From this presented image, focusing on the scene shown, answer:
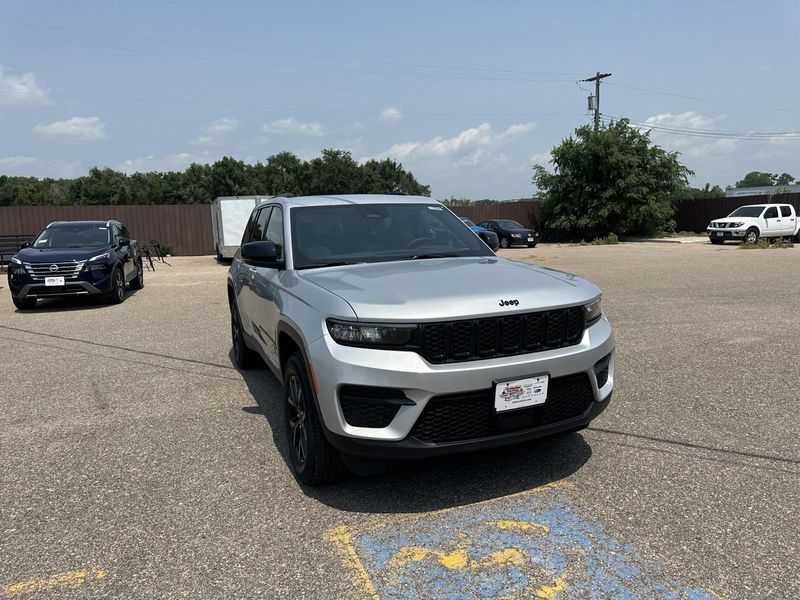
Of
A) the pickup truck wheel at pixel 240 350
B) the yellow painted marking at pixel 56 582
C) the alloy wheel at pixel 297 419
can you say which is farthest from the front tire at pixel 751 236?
the yellow painted marking at pixel 56 582

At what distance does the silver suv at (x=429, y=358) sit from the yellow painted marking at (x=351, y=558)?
39 centimetres

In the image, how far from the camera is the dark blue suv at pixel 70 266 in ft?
33.9

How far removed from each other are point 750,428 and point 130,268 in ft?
38.6

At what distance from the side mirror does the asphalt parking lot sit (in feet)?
4.12

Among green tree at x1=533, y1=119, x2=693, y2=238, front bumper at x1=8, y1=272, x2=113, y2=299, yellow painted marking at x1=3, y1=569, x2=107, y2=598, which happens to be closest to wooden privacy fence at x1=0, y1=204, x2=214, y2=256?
front bumper at x1=8, y1=272, x2=113, y2=299

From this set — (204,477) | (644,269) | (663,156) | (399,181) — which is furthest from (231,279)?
(399,181)

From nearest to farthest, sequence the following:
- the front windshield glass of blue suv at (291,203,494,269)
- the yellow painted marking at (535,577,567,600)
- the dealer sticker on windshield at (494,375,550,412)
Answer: the yellow painted marking at (535,577,567,600)
the dealer sticker on windshield at (494,375,550,412)
the front windshield glass of blue suv at (291,203,494,269)

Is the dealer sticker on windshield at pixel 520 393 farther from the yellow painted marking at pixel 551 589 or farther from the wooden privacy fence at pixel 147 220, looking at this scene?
the wooden privacy fence at pixel 147 220

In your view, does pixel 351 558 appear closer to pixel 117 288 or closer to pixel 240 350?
pixel 240 350

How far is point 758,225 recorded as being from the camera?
2427 cm

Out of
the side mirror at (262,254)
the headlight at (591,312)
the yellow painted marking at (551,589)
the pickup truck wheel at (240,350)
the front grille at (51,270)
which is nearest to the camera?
the yellow painted marking at (551,589)

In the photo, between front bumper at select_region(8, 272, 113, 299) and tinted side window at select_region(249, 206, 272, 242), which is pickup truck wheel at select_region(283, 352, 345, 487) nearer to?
tinted side window at select_region(249, 206, 272, 242)

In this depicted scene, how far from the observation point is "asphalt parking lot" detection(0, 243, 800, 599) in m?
2.55

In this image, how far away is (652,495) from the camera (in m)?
3.21
